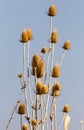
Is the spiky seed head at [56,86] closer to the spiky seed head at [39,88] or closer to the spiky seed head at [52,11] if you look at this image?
the spiky seed head at [39,88]

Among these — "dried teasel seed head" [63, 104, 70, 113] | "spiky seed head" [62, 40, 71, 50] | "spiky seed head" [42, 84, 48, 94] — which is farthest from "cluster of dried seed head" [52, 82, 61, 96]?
"spiky seed head" [62, 40, 71, 50]

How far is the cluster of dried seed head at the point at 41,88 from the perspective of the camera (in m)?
3.09

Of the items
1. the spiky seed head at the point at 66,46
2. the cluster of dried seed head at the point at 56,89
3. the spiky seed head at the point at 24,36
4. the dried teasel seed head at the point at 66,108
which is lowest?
the dried teasel seed head at the point at 66,108

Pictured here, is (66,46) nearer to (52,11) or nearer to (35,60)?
(52,11)

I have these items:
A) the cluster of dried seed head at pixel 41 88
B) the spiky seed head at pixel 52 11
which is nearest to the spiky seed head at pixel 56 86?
the cluster of dried seed head at pixel 41 88

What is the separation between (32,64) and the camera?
3135 millimetres

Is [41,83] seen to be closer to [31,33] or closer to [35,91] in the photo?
[35,91]

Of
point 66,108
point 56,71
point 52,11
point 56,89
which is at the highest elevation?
point 52,11

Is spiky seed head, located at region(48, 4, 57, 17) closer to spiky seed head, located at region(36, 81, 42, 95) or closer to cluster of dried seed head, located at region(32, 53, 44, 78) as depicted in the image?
cluster of dried seed head, located at region(32, 53, 44, 78)

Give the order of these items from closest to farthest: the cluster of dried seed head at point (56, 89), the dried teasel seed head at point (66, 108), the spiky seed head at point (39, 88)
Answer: the spiky seed head at point (39, 88)
the cluster of dried seed head at point (56, 89)
the dried teasel seed head at point (66, 108)

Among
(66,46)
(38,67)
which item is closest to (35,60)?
(38,67)

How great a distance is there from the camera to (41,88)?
3090 millimetres

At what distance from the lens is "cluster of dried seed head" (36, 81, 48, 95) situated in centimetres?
309

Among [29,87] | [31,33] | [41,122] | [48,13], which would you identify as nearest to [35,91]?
[29,87]
